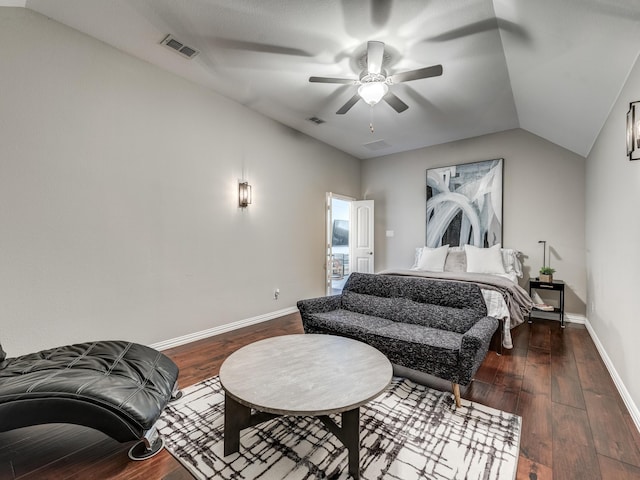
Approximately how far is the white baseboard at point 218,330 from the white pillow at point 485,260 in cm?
285

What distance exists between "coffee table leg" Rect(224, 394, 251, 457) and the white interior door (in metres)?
4.62

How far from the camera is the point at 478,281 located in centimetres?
349

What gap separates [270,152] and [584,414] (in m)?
4.27

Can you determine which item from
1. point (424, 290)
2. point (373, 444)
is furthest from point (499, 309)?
point (373, 444)

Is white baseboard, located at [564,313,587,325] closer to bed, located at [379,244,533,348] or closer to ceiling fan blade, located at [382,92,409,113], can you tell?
bed, located at [379,244,533,348]

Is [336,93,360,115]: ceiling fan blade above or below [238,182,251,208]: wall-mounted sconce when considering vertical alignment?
above

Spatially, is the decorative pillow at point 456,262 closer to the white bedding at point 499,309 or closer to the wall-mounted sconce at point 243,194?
the white bedding at point 499,309

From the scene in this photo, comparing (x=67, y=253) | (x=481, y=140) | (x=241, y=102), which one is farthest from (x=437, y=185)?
(x=67, y=253)

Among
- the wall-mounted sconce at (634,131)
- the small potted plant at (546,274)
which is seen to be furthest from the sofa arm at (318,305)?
the small potted plant at (546,274)

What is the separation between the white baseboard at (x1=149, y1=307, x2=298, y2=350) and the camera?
10.6ft

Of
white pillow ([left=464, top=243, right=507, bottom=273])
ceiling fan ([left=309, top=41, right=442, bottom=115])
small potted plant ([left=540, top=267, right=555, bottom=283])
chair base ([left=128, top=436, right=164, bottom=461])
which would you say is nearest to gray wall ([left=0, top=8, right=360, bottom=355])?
chair base ([left=128, top=436, right=164, bottom=461])

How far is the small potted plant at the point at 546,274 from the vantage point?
13.8ft

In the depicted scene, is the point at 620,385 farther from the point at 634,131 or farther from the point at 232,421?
the point at 232,421

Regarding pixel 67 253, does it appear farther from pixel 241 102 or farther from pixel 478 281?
pixel 478 281
